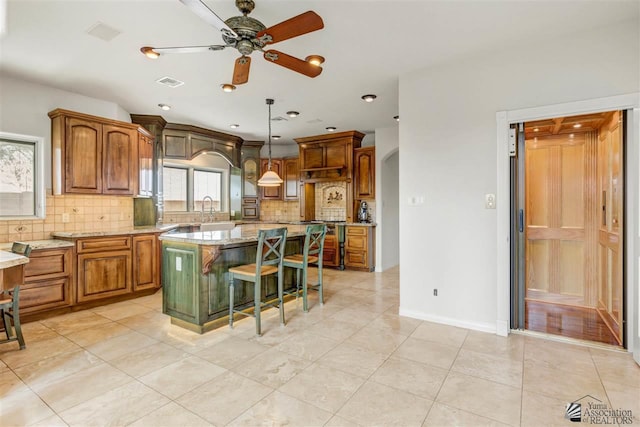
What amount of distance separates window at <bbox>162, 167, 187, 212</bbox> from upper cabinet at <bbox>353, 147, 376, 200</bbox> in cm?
335

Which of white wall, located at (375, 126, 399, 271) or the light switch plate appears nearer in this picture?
the light switch plate

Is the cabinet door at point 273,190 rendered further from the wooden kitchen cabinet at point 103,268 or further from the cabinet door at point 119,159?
the wooden kitchen cabinet at point 103,268

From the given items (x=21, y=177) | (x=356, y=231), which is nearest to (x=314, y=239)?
(x=356, y=231)

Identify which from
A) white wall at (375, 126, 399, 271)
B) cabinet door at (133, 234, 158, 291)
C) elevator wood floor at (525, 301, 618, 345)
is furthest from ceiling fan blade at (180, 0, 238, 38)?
white wall at (375, 126, 399, 271)

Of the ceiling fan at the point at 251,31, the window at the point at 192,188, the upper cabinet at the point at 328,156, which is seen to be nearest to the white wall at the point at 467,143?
the ceiling fan at the point at 251,31

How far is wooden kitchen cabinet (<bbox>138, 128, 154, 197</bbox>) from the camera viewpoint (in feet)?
15.7

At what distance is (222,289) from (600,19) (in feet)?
13.3

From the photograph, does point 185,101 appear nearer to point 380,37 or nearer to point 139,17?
point 139,17

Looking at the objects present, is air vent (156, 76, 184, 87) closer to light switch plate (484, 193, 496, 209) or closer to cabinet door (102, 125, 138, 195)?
cabinet door (102, 125, 138, 195)

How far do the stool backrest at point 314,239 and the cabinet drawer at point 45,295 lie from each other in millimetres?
2756

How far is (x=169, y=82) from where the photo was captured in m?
3.88

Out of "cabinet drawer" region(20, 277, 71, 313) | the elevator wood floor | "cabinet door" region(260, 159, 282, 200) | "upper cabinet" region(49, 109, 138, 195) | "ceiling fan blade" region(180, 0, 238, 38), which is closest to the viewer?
"ceiling fan blade" region(180, 0, 238, 38)

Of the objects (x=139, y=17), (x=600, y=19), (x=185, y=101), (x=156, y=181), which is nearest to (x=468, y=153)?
(x=600, y=19)

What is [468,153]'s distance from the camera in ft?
10.8
